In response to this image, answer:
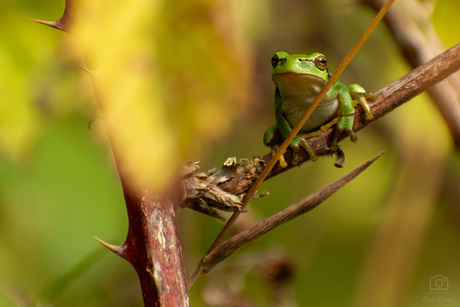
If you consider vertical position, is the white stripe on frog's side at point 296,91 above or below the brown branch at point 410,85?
below

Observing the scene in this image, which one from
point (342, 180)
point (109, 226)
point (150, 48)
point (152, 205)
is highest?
point (150, 48)

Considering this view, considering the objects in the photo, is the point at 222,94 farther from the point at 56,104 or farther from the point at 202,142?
the point at 56,104

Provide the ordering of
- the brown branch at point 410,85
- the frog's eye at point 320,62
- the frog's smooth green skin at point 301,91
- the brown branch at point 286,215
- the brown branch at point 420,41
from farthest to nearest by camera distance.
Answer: the frog's eye at point 320,62 < the frog's smooth green skin at point 301,91 < the brown branch at point 420,41 < the brown branch at point 410,85 < the brown branch at point 286,215

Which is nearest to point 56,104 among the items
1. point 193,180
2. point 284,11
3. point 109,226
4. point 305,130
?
point 109,226

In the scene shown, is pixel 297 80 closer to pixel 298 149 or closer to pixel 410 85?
pixel 298 149

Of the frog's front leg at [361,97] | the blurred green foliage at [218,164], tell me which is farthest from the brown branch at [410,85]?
the blurred green foliage at [218,164]

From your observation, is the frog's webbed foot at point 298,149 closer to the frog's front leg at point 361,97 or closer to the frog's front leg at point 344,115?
the frog's front leg at point 344,115

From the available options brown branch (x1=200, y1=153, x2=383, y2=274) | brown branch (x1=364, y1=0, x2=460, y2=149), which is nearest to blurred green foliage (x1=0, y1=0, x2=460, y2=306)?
brown branch (x1=364, y1=0, x2=460, y2=149)

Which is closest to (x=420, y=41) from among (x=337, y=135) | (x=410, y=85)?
(x=337, y=135)

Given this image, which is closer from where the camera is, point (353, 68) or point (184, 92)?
point (184, 92)
